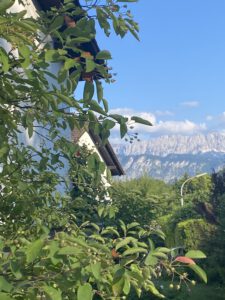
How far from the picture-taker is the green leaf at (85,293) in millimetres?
1480

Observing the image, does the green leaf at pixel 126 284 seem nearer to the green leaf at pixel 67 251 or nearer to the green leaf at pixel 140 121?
the green leaf at pixel 67 251

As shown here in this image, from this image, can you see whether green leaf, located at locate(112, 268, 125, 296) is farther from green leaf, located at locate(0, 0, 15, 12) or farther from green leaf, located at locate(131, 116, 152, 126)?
green leaf, located at locate(0, 0, 15, 12)

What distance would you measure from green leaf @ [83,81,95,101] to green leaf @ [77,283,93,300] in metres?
0.83

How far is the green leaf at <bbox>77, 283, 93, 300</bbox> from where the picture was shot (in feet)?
A: 4.86

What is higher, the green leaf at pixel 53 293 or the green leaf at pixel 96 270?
the green leaf at pixel 96 270

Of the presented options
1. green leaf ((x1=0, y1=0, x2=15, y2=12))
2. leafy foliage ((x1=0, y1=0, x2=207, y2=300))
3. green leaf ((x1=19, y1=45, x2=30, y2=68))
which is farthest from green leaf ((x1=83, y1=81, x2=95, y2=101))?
green leaf ((x1=0, y1=0, x2=15, y2=12))

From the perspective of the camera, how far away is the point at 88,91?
2006 millimetres

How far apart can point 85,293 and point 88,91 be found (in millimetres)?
894

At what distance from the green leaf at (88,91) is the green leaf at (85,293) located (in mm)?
827

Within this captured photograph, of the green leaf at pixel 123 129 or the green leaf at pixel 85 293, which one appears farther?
the green leaf at pixel 123 129

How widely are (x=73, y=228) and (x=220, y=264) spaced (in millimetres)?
9029

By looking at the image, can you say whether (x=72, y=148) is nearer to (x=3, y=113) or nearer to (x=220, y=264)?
(x=3, y=113)

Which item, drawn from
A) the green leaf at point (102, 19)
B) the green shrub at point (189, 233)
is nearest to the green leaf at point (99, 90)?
the green leaf at point (102, 19)

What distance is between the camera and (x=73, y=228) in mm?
2965
